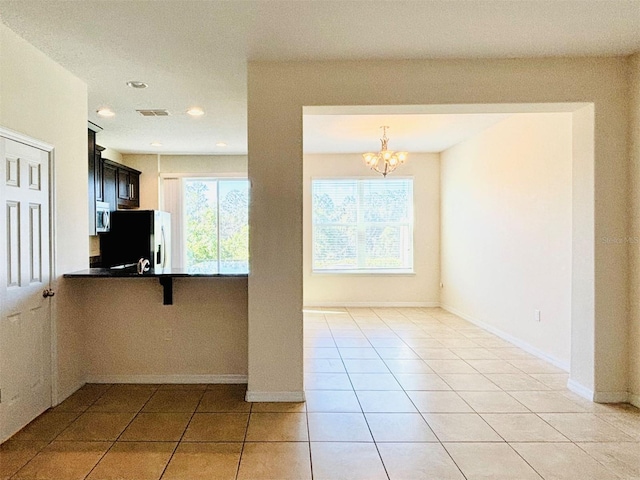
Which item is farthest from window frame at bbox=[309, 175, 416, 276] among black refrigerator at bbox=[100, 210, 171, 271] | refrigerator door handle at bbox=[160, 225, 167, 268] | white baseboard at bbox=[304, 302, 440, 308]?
black refrigerator at bbox=[100, 210, 171, 271]

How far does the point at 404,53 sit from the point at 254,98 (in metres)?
1.19

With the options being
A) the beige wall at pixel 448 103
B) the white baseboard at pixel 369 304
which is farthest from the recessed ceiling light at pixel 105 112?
the white baseboard at pixel 369 304

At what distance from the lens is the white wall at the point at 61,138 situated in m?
2.78

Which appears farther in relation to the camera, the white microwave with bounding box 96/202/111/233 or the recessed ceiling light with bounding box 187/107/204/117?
the white microwave with bounding box 96/202/111/233

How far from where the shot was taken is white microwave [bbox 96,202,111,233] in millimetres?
5570

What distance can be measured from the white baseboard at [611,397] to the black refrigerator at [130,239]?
558 cm

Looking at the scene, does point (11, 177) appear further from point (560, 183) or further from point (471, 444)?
point (560, 183)

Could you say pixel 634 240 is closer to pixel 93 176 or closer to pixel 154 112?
pixel 154 112

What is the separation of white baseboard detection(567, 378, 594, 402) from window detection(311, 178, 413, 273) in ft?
13.1

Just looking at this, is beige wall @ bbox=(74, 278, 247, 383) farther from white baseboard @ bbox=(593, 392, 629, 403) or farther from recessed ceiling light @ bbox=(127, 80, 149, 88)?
white baseboard @ bbox=(593, 392, 629, 403)

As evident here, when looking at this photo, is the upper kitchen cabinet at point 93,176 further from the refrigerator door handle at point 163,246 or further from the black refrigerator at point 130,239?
the refrigerator door handle at point 163,246

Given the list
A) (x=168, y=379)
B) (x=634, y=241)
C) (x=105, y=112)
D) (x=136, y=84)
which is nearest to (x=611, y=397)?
(x=634, y=241)

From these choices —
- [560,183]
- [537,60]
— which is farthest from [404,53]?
[560,183]

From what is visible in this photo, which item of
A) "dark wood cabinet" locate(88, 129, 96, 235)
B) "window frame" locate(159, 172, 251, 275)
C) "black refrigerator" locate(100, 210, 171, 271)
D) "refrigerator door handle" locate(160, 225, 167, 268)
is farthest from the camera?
"window frame" locate(159, 172, 251, 275)
